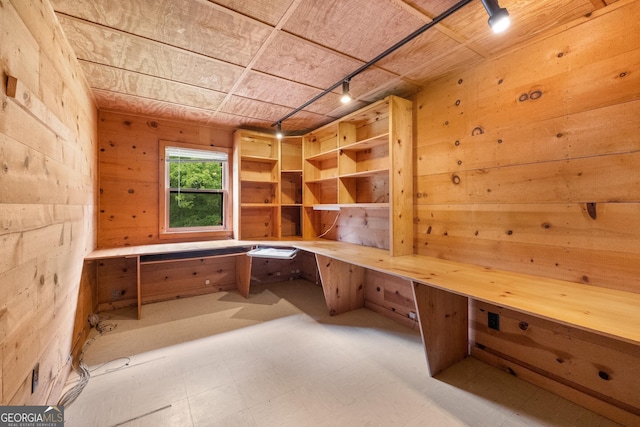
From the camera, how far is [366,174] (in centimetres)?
270

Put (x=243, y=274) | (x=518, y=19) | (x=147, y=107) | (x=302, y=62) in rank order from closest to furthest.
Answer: (x=518, y=19)
(x=302, y=62)
(x=147, y=107)
(x=243, y=274)

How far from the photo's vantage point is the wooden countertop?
1.08 meters

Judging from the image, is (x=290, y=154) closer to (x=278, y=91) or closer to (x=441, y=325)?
(x=278, y=91)

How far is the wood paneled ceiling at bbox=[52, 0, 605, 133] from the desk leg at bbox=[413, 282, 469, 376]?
5.58 feet

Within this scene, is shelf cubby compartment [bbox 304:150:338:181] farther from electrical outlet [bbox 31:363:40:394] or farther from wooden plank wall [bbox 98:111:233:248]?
electrical outlet [bbox 31:363:40:394]

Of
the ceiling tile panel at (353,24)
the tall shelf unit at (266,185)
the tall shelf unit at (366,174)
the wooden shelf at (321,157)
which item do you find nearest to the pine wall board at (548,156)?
the tall shelf unit at (366,174)

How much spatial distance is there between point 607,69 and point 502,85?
21.2 inches

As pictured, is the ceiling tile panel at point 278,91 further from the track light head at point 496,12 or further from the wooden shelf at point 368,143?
the track light head at point 496,12

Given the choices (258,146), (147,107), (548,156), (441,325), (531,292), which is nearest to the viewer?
(531,292)

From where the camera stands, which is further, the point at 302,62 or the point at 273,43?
the point at 302,62

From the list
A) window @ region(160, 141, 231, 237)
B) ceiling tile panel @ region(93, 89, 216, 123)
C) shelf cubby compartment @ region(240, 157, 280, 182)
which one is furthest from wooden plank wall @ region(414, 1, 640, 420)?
window @ region(160, 141, 231, 237)

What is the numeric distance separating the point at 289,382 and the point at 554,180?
221 cm

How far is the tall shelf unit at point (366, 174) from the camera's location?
2.39m

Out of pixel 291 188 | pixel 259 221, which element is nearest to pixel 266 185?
pixel 291 188
